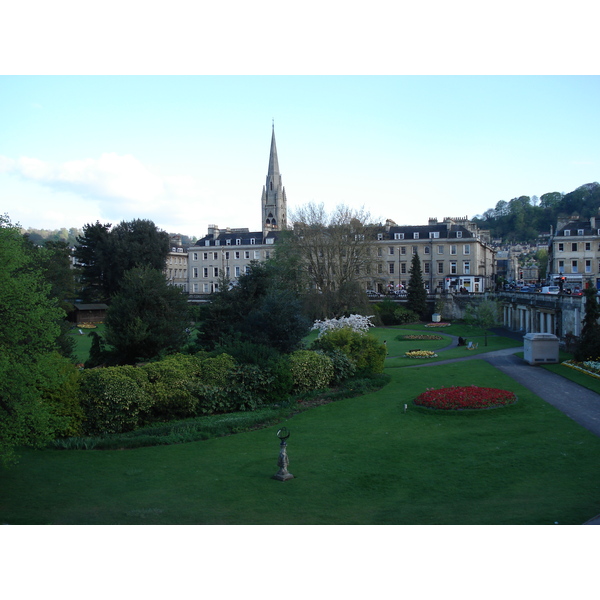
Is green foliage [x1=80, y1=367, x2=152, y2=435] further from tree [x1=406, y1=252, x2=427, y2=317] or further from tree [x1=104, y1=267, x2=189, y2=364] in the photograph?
tree [x1=406, y1=252, x2=427, y2=317]

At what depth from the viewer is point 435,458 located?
49.6ft

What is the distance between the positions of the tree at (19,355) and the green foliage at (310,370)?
1169 cm

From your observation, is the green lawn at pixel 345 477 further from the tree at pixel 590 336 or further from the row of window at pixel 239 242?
the row of window at pixel 239 242

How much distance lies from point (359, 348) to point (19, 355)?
704 inches

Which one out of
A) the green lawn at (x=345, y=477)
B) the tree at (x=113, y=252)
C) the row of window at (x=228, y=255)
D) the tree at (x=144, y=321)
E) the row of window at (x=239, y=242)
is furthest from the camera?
the row of window at (x=228, y=255)

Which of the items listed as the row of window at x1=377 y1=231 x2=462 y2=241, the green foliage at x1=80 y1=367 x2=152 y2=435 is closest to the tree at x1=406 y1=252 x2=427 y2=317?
the row of window at x1=377 y1=231 x2=462 y2=241

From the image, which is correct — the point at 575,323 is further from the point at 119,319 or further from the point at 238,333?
the point at 119,319

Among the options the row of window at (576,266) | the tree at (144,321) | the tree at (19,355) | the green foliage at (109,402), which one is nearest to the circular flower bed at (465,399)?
the green foliage at (109,402)

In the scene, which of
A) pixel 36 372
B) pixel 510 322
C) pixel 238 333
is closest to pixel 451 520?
pixel 36 372

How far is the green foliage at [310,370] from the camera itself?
2447 centimetres

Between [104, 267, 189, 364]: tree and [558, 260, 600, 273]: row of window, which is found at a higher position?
[558, 260, 600, 273]: row of window

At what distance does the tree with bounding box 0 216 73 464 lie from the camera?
12.3 metres

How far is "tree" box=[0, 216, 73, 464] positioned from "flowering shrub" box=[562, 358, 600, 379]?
22826mm

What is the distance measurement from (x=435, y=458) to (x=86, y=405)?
37.5ft
